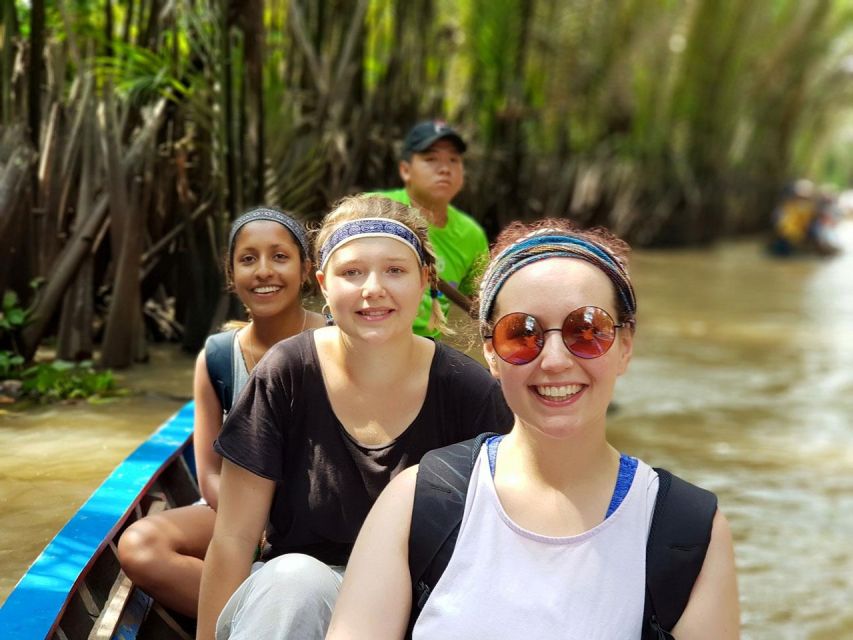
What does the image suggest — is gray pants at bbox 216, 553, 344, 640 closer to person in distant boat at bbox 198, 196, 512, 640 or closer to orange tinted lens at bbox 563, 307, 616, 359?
person in distant boat at bbox 198, 196, 512, 640

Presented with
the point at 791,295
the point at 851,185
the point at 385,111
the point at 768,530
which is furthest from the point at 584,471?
the point at 851,185

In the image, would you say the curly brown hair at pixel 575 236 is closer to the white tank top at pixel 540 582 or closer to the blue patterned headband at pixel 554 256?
the blue patterned headband at pixel 554 256

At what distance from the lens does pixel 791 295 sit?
16172mm

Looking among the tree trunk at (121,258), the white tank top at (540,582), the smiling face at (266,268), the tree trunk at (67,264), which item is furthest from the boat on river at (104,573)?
the tree trunk at (121,258)

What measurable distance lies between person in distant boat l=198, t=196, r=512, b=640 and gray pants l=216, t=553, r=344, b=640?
17 centimetres

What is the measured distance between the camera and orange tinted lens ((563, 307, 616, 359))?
181cm

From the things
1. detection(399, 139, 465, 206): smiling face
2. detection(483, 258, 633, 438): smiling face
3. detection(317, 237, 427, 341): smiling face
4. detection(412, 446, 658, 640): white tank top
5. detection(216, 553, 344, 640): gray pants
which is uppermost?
detection(483, 258, 633, 438): smiling face

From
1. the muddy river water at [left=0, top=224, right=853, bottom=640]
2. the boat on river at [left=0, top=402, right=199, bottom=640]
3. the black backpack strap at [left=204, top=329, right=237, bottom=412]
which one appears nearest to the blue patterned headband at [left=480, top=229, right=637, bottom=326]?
the boat on river at [left=0, top=402, right=199, bottom=640]

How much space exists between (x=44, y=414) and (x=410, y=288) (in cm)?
332

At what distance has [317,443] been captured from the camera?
94.7 inches

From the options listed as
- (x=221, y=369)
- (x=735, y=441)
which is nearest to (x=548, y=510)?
(x=221, y=369)

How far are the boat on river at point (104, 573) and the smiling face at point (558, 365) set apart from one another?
1.09 meters

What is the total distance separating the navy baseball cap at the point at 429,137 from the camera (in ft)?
16.2

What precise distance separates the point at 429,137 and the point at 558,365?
327 cm
